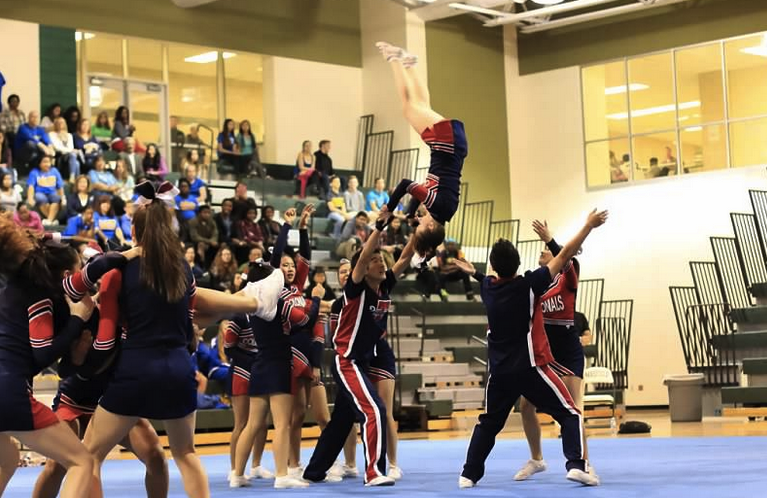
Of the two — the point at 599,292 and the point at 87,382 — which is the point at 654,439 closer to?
the point at 87,382

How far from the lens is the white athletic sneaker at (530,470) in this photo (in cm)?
899

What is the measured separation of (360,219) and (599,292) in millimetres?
6564

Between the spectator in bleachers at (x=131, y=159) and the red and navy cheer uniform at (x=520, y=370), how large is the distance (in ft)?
42.6

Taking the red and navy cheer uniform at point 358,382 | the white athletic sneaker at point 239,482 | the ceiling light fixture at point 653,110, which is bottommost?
the white athletic sneaker at point 239,482

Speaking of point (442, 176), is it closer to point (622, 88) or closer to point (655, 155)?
point (655, 155)

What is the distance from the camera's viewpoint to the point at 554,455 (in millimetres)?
11672

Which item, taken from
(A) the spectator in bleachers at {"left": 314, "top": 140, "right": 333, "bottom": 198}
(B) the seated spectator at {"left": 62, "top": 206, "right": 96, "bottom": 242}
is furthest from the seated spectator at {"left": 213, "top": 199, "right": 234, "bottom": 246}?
(A) the spectator in bleachers at {"left": 314, "top": 140, "right": 333, "bottom": 198}

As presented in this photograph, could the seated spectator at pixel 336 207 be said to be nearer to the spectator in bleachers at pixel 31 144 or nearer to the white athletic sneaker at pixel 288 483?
the spectator in bleachers at pixel 31 144

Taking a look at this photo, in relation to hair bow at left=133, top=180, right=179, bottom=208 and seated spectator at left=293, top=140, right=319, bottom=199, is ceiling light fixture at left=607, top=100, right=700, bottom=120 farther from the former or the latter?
hair bow at left=133, top=180, right=179, bottom=208

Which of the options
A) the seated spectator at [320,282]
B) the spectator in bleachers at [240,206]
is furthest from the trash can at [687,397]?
the spectator in bleachers at [240,206]

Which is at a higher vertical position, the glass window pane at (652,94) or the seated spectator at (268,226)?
the glass window pane at (652,94)

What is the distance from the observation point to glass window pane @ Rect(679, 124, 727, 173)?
955 inches

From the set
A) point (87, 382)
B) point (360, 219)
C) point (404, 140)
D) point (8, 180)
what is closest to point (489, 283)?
point (87, 382)

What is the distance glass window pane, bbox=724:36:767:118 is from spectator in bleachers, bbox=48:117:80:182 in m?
13.7
